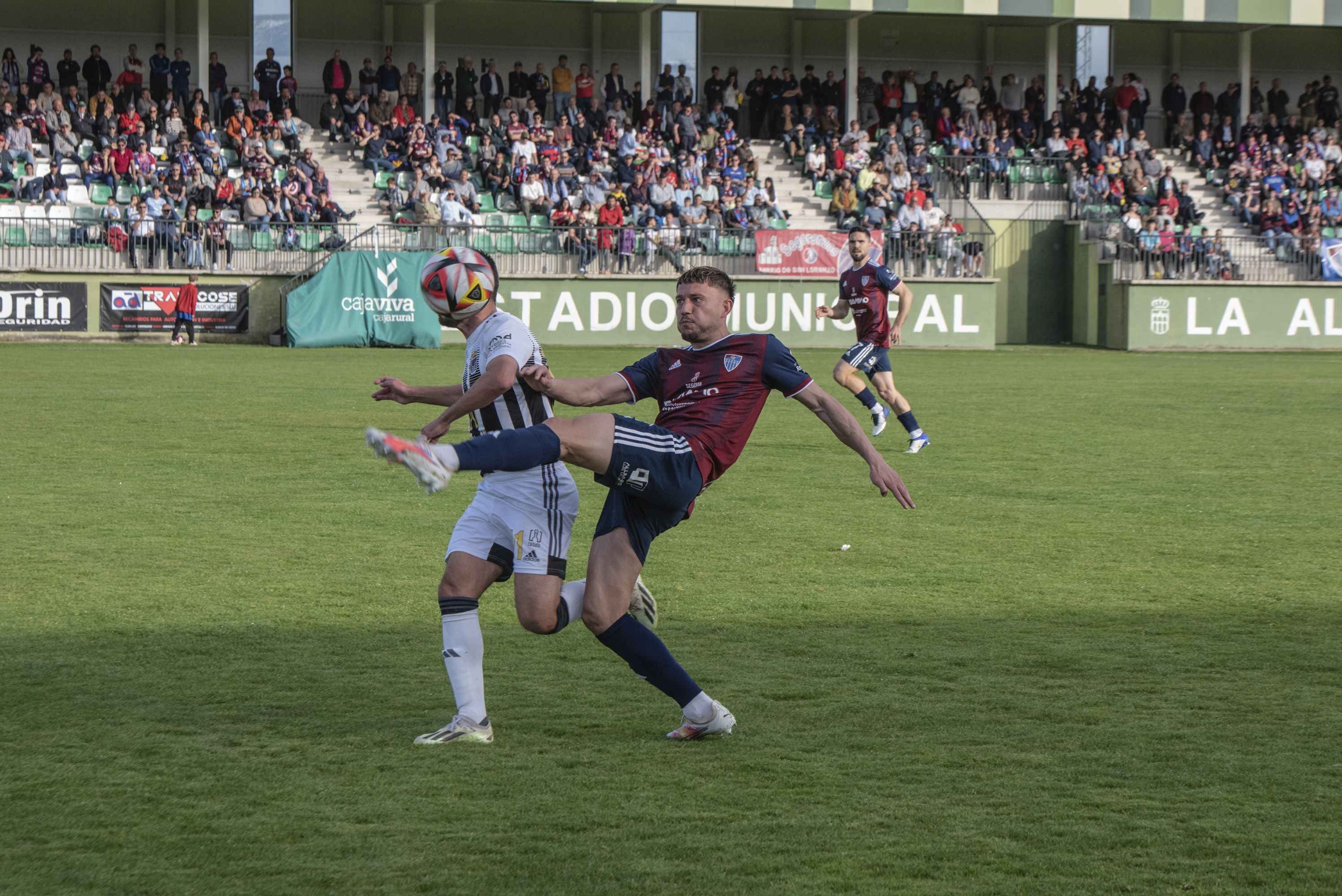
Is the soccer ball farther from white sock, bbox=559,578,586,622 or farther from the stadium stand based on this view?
the stadium stand

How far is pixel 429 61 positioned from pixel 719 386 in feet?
119

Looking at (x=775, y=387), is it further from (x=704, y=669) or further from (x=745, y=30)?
(x=745, y=30)

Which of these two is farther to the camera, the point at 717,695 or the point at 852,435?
the point at 717,695

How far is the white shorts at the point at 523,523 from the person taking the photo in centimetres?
551

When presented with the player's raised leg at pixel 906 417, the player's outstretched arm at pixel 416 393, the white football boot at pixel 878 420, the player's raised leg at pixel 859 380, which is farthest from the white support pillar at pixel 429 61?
the player's outstretched arm at pixel 416 393

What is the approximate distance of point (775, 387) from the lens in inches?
227

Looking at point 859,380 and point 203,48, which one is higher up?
point 203,48

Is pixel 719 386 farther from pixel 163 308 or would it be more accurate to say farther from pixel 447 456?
pixel 163 308

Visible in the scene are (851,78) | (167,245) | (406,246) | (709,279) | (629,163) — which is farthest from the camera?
(851,78)

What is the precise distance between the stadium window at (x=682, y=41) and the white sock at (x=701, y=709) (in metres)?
40.3

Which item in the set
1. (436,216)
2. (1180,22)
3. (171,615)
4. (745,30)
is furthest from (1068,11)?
(171,615)

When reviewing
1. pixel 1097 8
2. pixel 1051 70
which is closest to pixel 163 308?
Result: pixel 1051 70

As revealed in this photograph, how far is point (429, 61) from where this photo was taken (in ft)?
131

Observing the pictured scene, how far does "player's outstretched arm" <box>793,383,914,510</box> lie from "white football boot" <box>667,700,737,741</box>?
0.99 meters
